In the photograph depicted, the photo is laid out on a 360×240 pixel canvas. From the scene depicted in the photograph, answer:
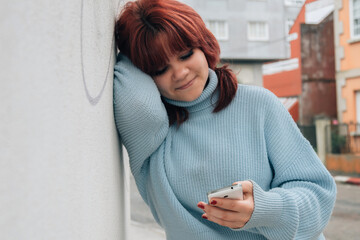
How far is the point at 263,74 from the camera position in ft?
67.1

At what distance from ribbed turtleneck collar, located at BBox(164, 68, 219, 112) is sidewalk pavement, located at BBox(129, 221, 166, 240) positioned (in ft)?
10.1

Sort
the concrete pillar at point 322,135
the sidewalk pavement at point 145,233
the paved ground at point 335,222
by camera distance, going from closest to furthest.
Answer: the sidewalk pavement at point 145,233
the paved ground at point 335,222
the concrete pillar at point 322,135

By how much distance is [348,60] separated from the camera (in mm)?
11516

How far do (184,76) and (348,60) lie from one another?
37.4ft

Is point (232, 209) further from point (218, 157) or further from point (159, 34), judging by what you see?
point (159, 34)

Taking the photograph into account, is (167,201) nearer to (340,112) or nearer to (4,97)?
(4,97)

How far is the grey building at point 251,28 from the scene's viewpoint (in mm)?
19500

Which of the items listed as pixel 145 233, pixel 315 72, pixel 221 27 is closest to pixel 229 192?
pixel 145 233

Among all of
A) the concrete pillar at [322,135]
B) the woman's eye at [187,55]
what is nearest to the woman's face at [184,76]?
the woman's eye at [187,55]

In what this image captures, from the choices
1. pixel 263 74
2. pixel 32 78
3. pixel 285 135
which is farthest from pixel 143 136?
pixel 263 74

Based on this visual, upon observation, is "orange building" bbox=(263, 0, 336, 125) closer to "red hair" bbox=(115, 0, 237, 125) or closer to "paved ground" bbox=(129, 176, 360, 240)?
"paved ground" bbox=(129, 176, 360, 240)

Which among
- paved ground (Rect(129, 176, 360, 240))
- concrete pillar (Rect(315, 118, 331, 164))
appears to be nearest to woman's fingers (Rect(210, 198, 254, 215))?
paved ground (Rect(129, 176, 360, 240))

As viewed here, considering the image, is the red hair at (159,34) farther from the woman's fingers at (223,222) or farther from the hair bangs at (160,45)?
the woman's fingers at (223,222)

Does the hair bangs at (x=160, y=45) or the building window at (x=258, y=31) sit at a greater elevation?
the building window at (x=258, y=31)
